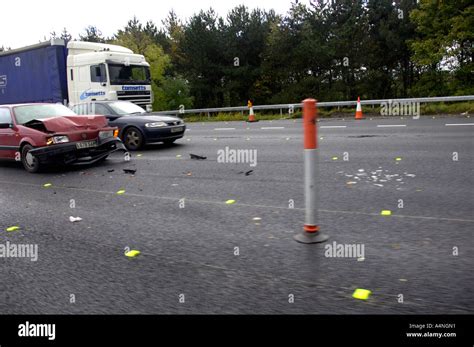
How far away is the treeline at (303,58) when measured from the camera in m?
38.4

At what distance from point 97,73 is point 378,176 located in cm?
1416

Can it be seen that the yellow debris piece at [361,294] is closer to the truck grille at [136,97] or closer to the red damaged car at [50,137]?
the red damaged car at [50,137]

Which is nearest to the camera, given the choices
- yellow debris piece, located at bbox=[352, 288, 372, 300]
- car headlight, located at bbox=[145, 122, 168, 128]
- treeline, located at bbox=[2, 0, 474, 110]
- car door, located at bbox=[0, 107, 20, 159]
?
yellow debris piece, located at bbox=[352, 288, 372, 300]

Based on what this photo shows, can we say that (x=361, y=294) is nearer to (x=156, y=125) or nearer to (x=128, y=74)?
(x=156, y=125)

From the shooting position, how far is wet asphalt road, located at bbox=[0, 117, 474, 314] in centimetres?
285

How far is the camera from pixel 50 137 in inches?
333

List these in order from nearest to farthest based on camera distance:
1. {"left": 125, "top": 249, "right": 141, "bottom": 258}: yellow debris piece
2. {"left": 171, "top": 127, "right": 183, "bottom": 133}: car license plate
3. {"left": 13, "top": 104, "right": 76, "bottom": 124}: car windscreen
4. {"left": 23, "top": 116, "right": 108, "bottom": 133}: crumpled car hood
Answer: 1. {"left": 125, "top": 249, "right": 141, "bottom": 258}: yellow debris piece
2. {"left": 23, "top": 116, "right": 108, "bottom": 133}: crumpled car hood
3. {"left": 13, "top": 104, "right": 76, "bottom": 124}: car windscreen
4. {"left": 171, "top": 127, "right": 183, "bottom": 133}: car license plate

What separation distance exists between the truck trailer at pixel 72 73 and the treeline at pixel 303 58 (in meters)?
19.6

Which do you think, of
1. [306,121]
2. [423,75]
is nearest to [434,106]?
[306,121]

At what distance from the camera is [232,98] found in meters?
43.9

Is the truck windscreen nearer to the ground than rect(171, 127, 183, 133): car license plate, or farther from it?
farther from it

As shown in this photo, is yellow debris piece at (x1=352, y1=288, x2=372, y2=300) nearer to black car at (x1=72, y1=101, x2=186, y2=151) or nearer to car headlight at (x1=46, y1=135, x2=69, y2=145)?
car headlight at (x1=46, y1=135, x2=69, y2=145)

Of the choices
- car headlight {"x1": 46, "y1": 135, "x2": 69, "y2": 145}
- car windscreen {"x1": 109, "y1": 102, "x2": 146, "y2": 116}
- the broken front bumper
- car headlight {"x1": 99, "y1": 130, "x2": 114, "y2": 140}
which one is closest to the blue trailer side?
car windscreen {"x1": 109, "y1": 102, "x2": 146, "y2": 116}

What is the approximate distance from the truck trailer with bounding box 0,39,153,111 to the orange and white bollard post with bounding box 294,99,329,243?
15.1 metres
